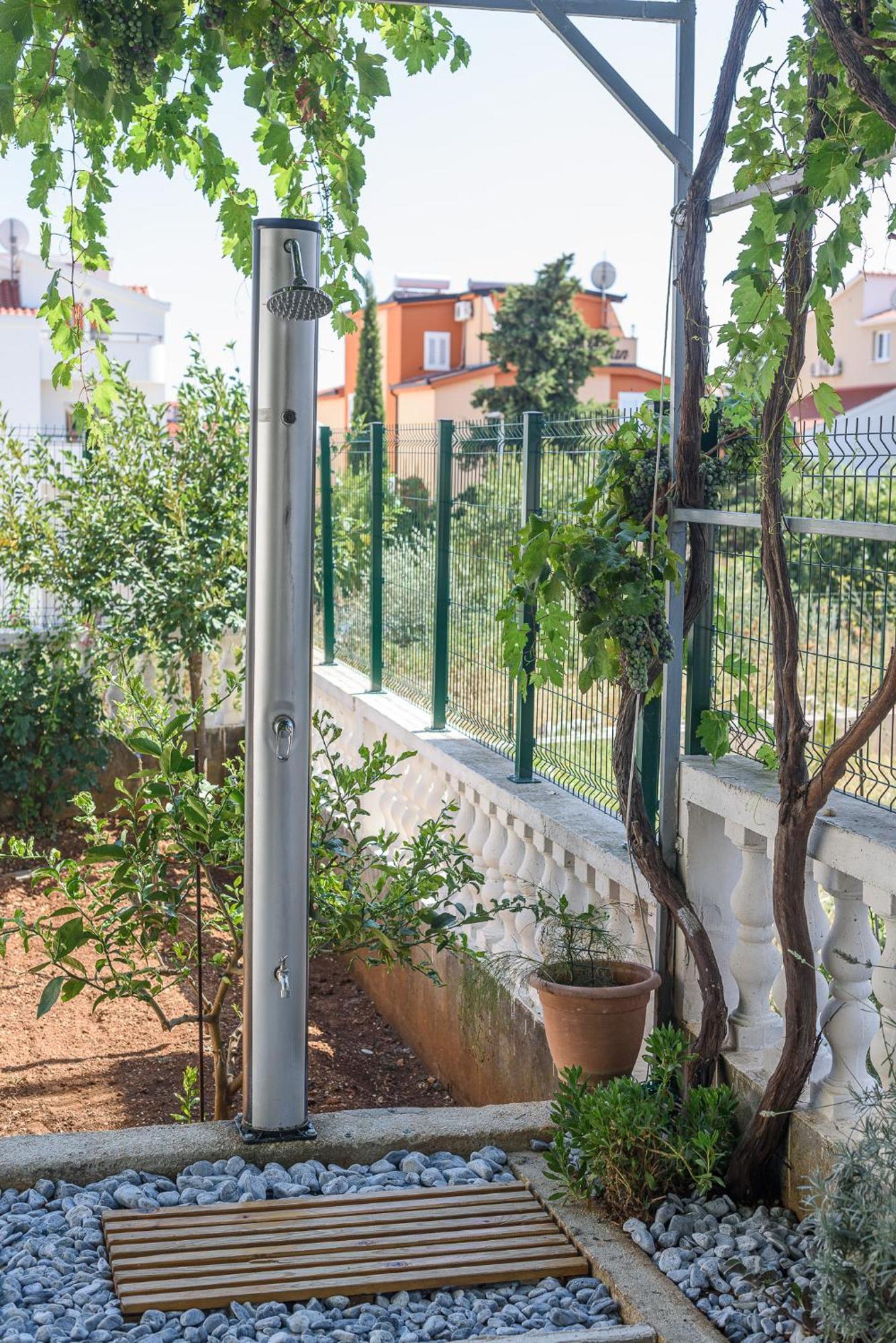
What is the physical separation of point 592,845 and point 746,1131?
1116 mm

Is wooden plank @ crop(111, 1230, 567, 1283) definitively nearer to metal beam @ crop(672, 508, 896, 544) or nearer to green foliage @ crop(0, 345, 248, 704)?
metal beam @ crop(672, 508, 896, 544)

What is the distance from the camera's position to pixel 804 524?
321 cm

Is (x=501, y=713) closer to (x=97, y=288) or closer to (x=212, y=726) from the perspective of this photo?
(x=212, y=726)

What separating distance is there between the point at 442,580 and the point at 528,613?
1.35 meters

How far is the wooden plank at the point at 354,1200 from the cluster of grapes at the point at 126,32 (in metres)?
2.65

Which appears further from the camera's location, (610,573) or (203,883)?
(203,883)

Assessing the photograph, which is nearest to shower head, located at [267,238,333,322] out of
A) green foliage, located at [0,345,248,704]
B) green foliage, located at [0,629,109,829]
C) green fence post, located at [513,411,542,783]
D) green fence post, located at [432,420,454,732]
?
green fence post, located at [513,411,542,783]

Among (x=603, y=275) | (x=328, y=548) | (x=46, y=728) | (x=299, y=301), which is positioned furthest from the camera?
(x=603, y=275)

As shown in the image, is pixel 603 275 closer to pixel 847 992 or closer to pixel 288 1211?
pixel 847 992

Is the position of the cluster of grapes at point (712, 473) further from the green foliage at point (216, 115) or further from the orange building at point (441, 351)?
the orange building at point (441, 351)

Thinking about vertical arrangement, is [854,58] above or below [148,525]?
above

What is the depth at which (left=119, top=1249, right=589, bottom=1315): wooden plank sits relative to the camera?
292cm

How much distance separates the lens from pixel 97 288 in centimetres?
3562

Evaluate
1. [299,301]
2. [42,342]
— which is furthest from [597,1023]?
[42,342]
